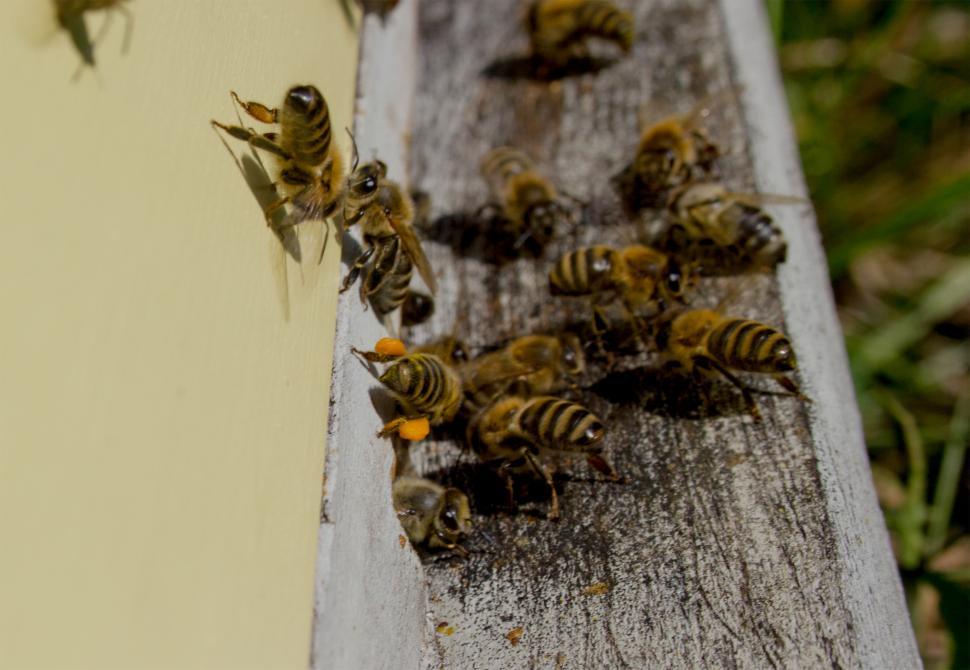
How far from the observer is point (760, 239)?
253 centimetres

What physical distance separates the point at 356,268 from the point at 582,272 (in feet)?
2.21

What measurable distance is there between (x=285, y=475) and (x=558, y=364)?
1.02 m

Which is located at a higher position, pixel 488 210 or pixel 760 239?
pixel 488 210

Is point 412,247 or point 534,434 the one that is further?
point 412,247

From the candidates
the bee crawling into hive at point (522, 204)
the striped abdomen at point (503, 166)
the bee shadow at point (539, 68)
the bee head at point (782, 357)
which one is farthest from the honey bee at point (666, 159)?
the bee head at point (782, 357)

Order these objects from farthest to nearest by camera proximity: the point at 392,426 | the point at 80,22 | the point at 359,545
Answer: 1. the point at 392,426
2. the point at 359,545
3. the point at 80,22

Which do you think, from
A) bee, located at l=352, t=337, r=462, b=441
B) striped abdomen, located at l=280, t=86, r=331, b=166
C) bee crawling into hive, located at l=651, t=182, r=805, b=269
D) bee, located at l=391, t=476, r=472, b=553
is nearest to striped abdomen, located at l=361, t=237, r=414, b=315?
bee, located at l=352, t=337, r=462, b=441

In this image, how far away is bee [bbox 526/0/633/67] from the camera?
3.37 metres

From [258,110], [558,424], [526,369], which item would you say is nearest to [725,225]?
[526,369]

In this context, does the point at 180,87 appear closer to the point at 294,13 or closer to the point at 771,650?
the point at 294,13

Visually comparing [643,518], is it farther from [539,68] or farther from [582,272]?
[539,68]

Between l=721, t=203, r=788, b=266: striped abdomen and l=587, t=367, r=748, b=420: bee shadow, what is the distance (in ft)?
1.47

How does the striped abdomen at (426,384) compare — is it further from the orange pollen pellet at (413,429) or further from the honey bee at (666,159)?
the honey bee at (666,159)

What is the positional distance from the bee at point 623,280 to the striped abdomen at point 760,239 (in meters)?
0.18
